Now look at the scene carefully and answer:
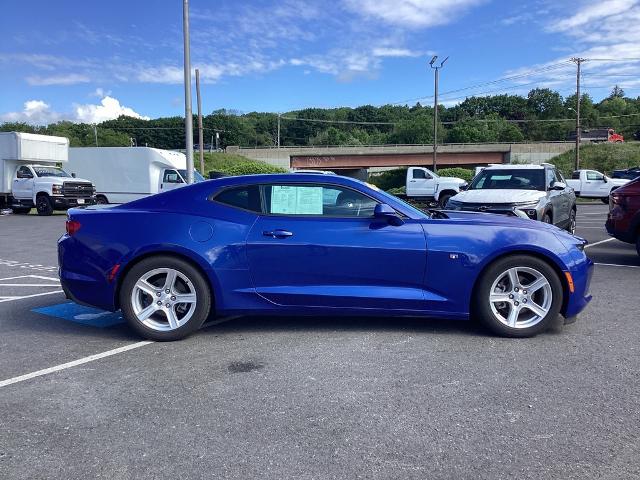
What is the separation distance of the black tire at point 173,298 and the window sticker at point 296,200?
0.89 meters

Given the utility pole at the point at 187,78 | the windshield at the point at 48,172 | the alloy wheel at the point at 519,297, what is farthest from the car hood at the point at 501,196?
the windshield at the point at 48,172

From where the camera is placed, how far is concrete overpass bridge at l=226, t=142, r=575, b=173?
73812 mm

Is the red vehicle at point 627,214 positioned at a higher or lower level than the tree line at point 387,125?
lower

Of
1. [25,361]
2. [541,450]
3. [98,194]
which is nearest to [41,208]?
[98,194]

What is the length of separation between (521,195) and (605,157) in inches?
2289

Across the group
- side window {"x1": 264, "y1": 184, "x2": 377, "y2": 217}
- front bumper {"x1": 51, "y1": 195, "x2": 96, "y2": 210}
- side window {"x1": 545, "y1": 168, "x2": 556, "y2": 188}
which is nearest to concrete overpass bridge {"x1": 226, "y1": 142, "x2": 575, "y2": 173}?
front bumper {"x1": 51, "y1": 195, "x2": 96, "y2": 210}

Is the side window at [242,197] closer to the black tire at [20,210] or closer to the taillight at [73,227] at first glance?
the taillight at [73,227]

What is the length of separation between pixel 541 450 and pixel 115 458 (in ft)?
7.25

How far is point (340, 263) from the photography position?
14.8 ft

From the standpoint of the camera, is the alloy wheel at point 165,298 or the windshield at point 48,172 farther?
the windshield at point 48,172

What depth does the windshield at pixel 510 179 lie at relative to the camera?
34.6ft

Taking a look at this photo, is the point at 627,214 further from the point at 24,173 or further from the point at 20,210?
the point at 20,210

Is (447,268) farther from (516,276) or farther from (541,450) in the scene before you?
(541,450)

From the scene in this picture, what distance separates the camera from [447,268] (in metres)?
4.49
